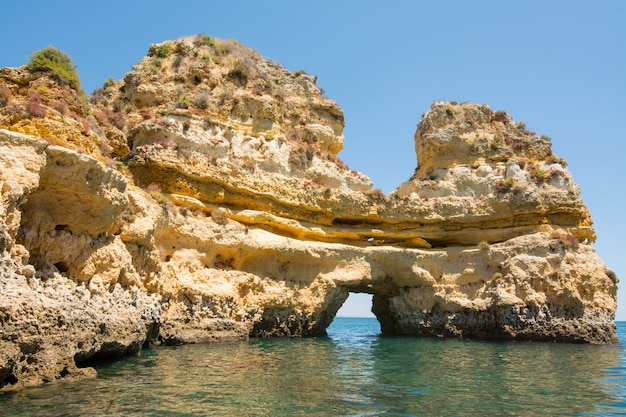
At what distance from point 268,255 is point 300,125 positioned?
11388 mm

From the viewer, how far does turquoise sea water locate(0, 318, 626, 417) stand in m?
9.58

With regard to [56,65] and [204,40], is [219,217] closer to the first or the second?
[56,65]

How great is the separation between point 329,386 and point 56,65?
14150mm

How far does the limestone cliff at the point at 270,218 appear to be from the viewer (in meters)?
14.8

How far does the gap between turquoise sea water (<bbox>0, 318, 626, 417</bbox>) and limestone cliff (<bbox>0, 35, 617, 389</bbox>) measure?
2294mm

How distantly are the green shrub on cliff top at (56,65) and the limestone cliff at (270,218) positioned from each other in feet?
1.99

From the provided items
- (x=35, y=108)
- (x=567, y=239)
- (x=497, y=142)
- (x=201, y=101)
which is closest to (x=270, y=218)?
(x=201, y=101)

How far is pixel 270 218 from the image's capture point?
2588cm

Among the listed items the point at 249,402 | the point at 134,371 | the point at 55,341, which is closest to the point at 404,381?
the point at 249,402

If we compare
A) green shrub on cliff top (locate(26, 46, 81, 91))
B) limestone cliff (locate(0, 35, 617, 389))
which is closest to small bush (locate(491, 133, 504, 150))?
limestone cliff (locate(0, 35, 617, 389))

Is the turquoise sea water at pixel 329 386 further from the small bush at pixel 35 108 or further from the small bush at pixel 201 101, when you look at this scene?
the small bush at pixel 201 101

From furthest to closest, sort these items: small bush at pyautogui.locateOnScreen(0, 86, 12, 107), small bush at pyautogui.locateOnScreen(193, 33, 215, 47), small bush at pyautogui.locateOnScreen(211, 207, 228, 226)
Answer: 1. small bush at pyautogui.locateOnScreen(193, 33, 215, 47)
2. small bush at pyautogui.locateOnScreen(211, 207, 228, 226)
3. small bush at pyautogui.locateOnScreen(0, 86, 12, 107)

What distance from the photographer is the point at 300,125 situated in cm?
3291

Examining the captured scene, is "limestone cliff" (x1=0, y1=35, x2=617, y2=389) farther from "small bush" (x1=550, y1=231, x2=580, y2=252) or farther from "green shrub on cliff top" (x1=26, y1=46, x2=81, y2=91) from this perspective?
"green shrub on cliff top" (x1=26, y1=46, x2=81, y2=91)
